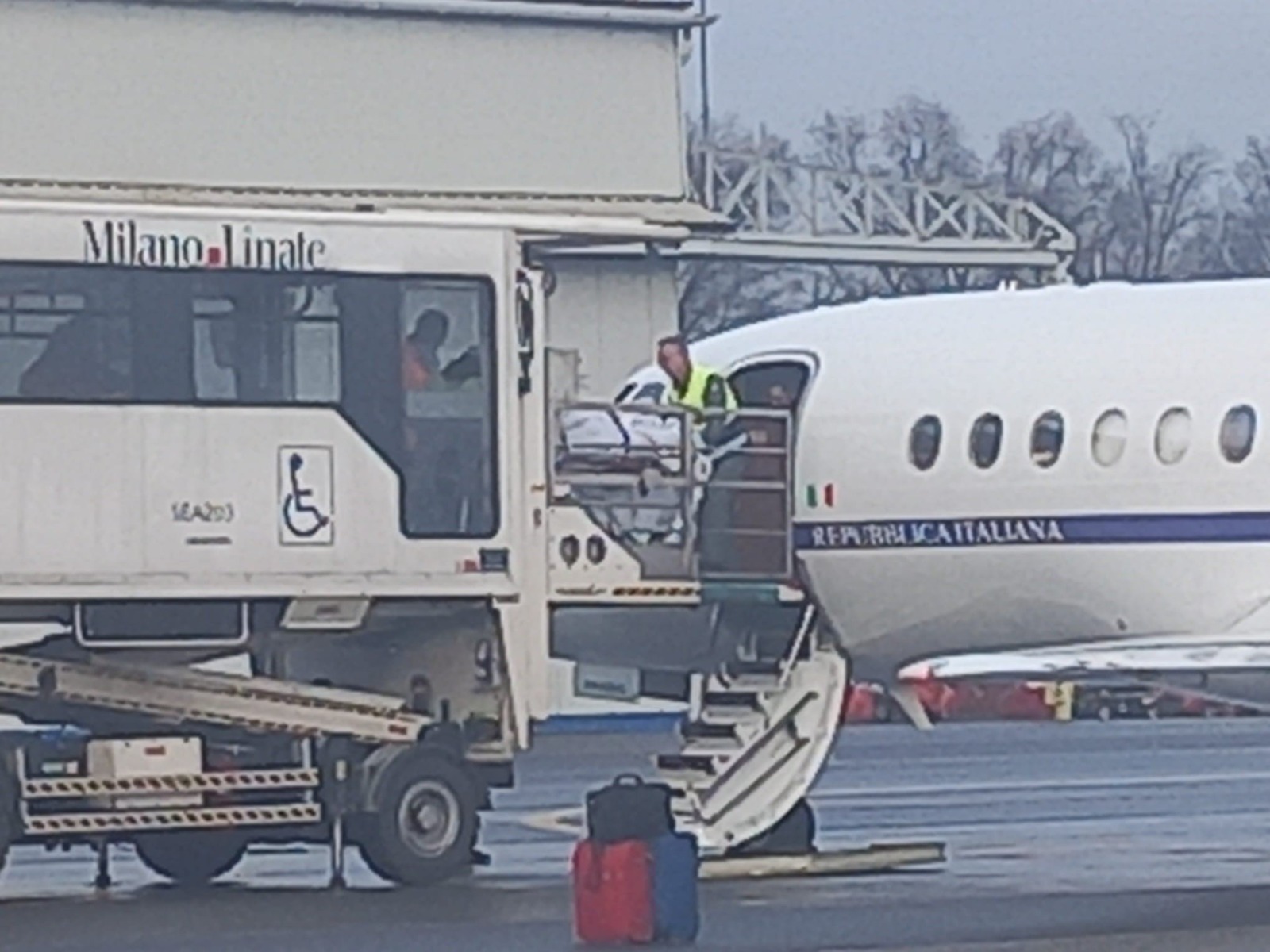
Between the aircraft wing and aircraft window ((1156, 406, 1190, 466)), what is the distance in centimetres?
185

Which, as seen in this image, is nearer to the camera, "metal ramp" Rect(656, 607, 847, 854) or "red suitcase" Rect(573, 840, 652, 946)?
"red suitcase" Rect(573, 840, 652, 946)

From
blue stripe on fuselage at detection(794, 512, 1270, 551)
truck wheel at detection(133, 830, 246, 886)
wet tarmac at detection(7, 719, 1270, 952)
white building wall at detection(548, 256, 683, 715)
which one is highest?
white building wall at detection(548, 256, 683, 715)

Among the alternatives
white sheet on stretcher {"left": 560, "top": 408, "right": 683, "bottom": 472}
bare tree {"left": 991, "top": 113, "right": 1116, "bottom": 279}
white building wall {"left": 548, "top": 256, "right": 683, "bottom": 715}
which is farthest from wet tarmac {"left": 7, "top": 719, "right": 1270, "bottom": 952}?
bare tree {"left": 991, "top": 113, "right": 1116, "bottom": 279}

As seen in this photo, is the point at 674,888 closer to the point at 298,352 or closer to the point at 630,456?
the point at 298,352

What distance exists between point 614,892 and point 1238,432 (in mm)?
5065

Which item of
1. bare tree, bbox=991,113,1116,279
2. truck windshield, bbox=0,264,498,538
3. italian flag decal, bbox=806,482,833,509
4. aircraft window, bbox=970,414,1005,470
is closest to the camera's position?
truck windshield, bbox=0,264,498,538

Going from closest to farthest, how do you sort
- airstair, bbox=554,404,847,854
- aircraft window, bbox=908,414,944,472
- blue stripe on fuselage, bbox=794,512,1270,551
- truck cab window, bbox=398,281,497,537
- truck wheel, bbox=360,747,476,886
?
1. blue stripe on fuselage, bbox=794,512,1270,551
2. truck cab window, bbox=398,281,497,537
3. truck wheel, bbox=360,747,476,886
4. airstair, bbox=554,404,847,854
5. aircraft window, bbox=908,414,944,472

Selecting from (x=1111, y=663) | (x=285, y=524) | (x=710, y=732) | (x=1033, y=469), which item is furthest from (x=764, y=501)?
(x=1111, y=663)

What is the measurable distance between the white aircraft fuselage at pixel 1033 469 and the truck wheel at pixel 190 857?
376 centimetres

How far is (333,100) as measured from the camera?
42.2 metres

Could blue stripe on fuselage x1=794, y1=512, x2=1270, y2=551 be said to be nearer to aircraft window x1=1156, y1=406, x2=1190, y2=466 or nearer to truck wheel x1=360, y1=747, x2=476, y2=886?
aircraft window x1=1156, y1=406, x2=1190, y2=466

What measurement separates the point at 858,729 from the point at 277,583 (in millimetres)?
26431

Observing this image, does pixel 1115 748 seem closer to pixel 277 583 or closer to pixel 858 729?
pixel 858 729

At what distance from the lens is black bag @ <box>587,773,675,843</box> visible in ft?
55.9
